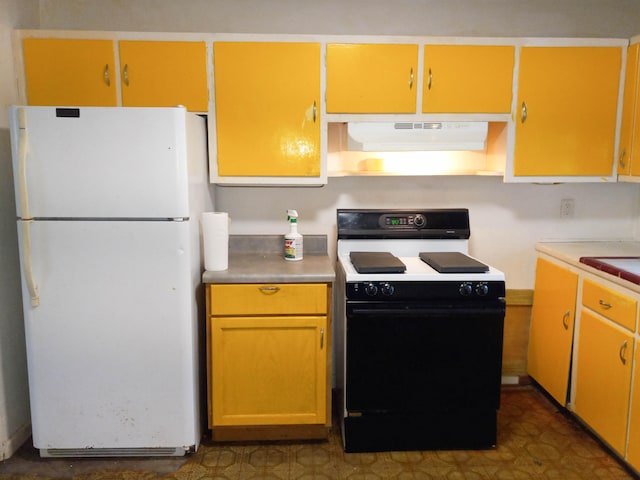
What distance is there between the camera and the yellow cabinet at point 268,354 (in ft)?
7.57

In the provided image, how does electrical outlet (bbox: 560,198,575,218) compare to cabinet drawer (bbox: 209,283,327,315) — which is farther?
electrical outlet (bbox: 560,198,575,218)

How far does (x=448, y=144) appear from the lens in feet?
8.24

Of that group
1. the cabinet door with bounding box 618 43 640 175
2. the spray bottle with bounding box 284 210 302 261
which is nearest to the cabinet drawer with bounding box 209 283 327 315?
the spray bottle with bounding box 284 210 302 261

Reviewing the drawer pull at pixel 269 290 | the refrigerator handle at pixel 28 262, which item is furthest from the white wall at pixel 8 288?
the drawer pull at pixel 269 290

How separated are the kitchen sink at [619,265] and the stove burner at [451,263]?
1.65 feet

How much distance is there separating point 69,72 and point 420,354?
213 cm

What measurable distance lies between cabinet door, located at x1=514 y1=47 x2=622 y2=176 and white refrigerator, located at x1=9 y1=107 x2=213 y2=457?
5.45 feet

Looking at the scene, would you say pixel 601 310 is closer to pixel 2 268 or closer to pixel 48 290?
pixel 48 290

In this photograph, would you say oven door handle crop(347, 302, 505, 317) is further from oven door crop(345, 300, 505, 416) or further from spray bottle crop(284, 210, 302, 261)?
spray bottle crop(284, 210, 302, 261)

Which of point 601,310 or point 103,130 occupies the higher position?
point 103,130

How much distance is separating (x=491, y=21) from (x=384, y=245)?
1362 mm

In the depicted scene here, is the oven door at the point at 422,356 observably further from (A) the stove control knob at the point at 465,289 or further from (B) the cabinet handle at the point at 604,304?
(B) the cabinet handle at the point at 604,304

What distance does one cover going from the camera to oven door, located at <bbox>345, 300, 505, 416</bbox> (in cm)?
226

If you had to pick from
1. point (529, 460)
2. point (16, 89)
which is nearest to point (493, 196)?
point (529, 460)
